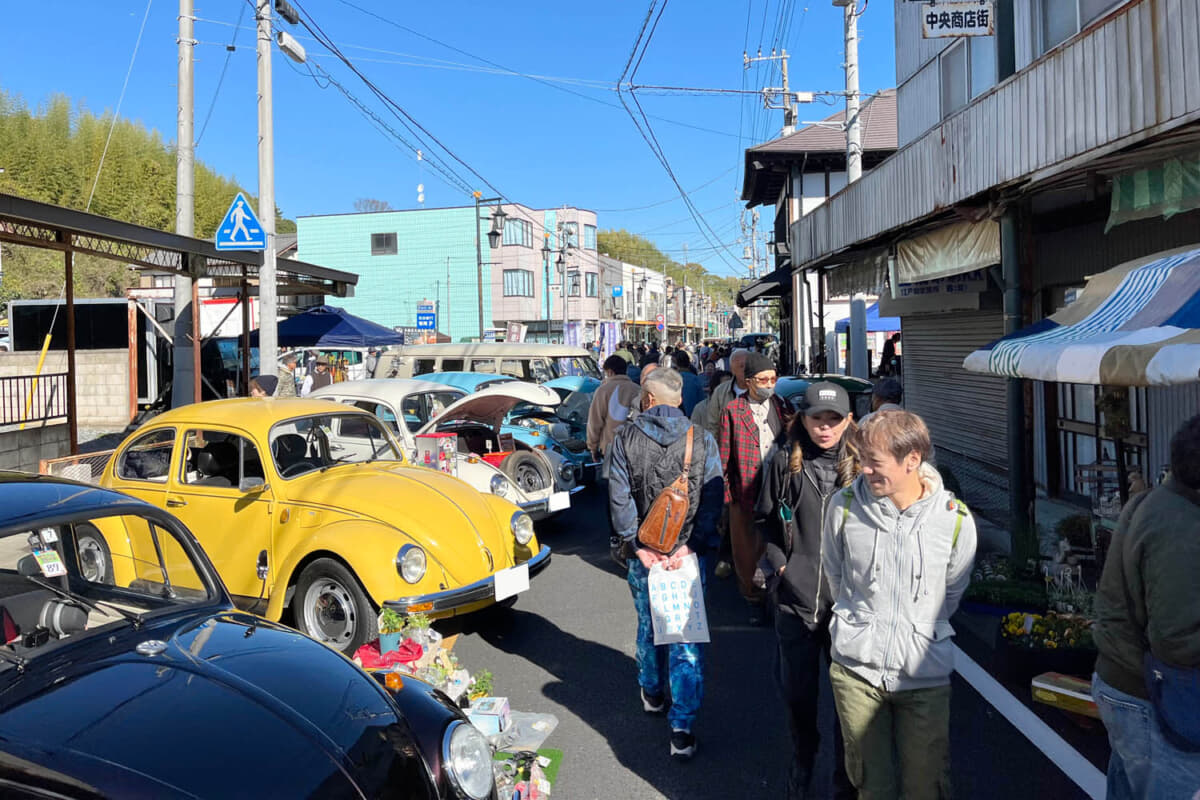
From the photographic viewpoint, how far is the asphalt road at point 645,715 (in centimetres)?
401

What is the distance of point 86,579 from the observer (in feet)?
11.8

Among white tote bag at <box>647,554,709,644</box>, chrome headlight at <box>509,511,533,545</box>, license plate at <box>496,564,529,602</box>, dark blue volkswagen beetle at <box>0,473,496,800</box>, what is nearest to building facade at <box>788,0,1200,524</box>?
white tote bag at <box>647,554,709,644</box>

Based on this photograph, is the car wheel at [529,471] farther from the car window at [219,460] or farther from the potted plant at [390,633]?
the potted plant at [390,633]

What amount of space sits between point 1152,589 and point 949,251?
7218 millimetres

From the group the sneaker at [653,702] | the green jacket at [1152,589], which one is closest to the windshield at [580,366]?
the sneaker at [653,702]

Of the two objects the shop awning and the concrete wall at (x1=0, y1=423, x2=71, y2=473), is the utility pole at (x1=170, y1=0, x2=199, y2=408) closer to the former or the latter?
the concrete wall at (x1=0, y1=423, x2=71, y2=473)

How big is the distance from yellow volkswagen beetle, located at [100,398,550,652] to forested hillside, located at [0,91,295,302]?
118 ft

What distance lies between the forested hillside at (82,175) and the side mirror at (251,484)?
1448 inches

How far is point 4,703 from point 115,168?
48125 mm

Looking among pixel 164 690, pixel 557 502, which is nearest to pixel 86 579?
pixel 164 690

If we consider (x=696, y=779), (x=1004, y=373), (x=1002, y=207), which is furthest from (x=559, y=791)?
(x=1002, y=207)

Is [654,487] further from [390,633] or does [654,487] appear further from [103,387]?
[103,387]

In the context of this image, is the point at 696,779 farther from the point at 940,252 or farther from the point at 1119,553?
the point at 940,252

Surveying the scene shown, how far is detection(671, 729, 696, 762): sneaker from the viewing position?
166 inches
